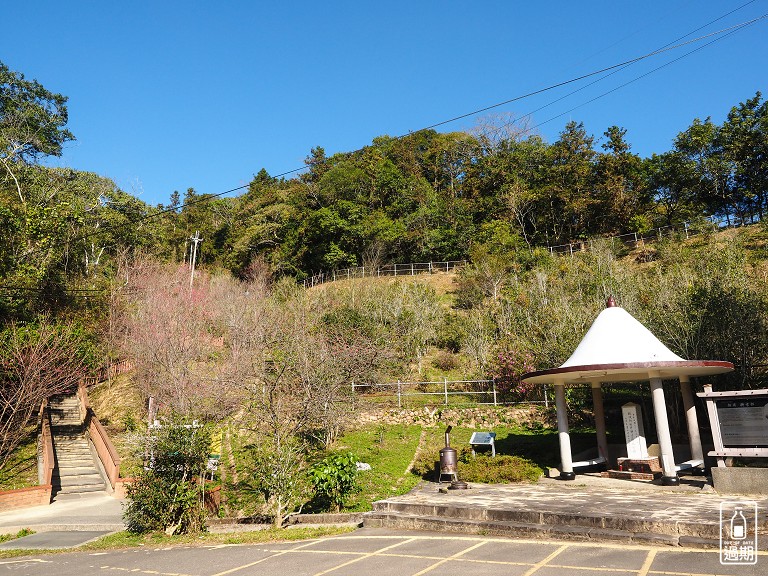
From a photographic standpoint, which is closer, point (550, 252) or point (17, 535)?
point (17, 535)

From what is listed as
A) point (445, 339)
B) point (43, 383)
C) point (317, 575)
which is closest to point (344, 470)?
point (317, 575)

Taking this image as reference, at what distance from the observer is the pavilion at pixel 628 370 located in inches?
425

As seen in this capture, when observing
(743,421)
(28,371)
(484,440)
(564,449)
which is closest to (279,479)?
(484,440)

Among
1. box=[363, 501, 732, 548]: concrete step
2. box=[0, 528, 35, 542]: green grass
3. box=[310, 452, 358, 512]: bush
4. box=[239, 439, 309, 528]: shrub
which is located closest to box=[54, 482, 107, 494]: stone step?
box=[0, 528, 35, 542]: green grass

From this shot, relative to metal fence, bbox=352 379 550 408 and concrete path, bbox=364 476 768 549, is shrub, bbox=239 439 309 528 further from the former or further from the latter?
metal fence, bbox=352 379 550 408

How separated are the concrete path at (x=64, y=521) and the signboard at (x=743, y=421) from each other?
12.4 metres

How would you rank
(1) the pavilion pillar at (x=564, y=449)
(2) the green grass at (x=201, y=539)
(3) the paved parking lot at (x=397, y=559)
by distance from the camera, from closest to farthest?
(3) the paved parking lot at (x=397, y=559), (2) the green grass at (x=201, y=539), (1) the pavilion pillar at (x=564, y=449)

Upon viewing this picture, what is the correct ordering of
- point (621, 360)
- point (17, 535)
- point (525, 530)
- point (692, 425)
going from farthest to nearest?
point (692, 425) → point (621, 360) → point (17, 535) → point (525, 530)

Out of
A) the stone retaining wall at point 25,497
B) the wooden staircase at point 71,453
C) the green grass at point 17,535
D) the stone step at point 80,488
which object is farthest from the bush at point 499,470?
the wooden staircase at point 71,453

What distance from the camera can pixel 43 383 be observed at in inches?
660

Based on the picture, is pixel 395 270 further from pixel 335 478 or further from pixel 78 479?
pixel 335 478

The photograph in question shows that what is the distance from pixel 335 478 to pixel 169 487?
10.4 feet

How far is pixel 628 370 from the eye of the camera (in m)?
11.0

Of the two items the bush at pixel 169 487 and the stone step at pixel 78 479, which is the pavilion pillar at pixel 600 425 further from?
the stone step at pixel 78 479
